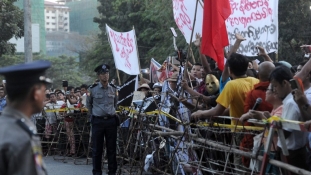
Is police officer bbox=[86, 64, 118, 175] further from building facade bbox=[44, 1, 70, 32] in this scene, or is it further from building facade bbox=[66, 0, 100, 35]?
building facade bbox=[44, 1, 70, 32]

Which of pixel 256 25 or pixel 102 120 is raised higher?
pixel 256 25

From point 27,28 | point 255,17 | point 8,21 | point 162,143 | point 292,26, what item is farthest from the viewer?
point 8,21

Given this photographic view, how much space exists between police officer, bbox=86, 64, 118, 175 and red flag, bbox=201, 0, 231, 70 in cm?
245

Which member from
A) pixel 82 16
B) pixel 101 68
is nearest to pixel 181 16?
pixel 101 68

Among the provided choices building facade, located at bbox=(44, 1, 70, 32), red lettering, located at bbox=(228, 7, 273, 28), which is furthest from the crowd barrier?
building facade, located at bbox=(44, 1, 70, 32)

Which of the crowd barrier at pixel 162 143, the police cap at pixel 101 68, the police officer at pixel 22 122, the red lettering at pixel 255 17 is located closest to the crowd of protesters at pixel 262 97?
the crowd barrier at pixel 162 143

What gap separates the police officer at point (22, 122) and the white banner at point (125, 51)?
31.1 ft

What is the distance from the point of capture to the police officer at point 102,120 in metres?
10.7

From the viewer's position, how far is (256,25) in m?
9.90

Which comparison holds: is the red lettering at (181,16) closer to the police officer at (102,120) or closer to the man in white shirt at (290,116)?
the police officer at (102,120)

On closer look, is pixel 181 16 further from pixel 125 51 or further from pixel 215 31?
pixel 125 51

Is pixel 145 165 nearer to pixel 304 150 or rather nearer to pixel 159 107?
pixel 159 107

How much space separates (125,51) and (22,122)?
10.1 meters

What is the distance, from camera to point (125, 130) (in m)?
11.6
